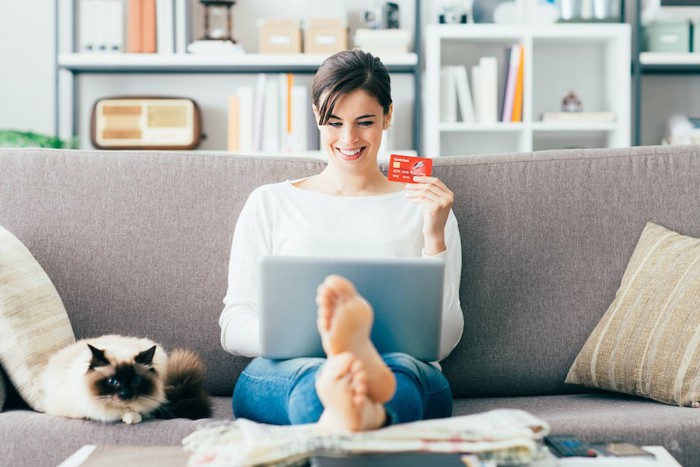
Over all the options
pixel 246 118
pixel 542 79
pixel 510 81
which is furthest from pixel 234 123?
pixel 542 79

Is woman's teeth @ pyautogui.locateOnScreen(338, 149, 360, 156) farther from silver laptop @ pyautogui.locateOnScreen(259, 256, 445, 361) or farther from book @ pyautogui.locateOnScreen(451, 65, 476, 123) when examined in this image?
book @ pyautogui.locateOnScreen(451, 65, 476, 123)

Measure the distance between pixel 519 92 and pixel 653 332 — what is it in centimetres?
197

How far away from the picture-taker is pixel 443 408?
139 centimetres

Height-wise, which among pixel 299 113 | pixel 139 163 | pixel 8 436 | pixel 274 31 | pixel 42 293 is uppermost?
pixel 274 31

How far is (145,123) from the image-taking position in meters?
3.46

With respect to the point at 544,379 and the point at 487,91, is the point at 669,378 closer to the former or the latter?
the point at 544,379

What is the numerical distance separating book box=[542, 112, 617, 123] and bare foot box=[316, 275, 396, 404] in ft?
8.54

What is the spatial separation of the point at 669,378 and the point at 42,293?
129 cm

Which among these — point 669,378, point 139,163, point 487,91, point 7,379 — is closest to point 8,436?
point 7,379

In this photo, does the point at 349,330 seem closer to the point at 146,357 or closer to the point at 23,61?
the point at 146,357

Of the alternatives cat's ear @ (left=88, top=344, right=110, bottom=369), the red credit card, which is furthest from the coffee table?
the red credit card

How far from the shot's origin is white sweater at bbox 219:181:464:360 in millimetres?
1618

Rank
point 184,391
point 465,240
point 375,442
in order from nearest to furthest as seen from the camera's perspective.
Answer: point 375,442 < point 184,391 < point 465,240

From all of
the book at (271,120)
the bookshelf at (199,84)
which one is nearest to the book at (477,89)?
the bookshelf at (199,84)
